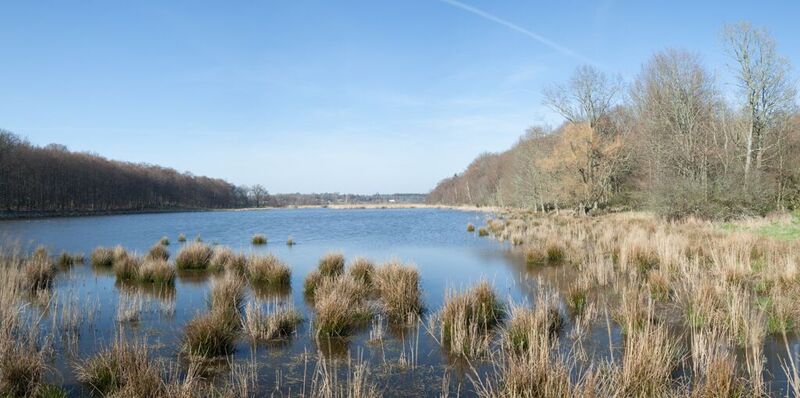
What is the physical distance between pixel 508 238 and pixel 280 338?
1601 centimetres

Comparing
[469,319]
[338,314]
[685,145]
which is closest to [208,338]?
[338,314]

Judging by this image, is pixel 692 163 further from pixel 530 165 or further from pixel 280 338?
pixel 280 338

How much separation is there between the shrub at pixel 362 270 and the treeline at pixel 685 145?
15.7 metres

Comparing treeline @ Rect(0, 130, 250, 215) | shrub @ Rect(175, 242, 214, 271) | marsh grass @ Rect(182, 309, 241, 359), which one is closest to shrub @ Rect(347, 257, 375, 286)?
marsh grass @ Rect(182, 309, 241, 359)

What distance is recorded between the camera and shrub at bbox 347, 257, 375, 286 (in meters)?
9.40

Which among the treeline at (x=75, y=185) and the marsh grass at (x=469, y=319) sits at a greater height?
the treeline at (x=75, y=185)

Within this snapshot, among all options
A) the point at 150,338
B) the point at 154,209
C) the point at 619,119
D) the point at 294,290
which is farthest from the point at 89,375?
the point at 154,209

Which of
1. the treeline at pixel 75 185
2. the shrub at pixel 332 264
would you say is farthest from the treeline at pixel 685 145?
the treeline at pixel 75 185

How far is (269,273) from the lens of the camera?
9.95 meters

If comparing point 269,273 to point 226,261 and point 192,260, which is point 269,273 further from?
point 192,260

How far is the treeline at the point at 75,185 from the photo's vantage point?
Answer: 5793cm

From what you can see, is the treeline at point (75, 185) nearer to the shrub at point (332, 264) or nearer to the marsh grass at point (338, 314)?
the shrub at point (332, 264)

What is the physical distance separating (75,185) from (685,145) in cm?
8352

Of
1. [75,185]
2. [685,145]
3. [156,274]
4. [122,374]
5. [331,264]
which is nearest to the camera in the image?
[122,374]
